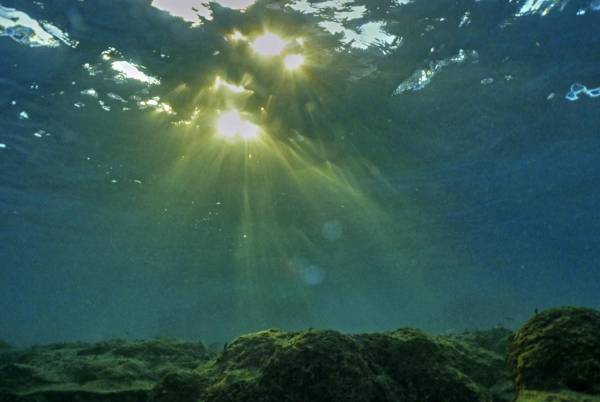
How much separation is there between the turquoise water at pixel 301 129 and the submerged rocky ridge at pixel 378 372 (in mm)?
9618

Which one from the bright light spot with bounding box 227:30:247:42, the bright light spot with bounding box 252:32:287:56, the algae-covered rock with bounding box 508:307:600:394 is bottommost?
the algae-covered rock with bounding box 508:307:600:394

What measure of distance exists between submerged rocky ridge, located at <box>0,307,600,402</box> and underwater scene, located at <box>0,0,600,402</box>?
0.02 m

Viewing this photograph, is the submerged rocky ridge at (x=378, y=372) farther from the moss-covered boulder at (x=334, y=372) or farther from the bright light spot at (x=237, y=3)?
the bright light spot at (x=237, y=3)

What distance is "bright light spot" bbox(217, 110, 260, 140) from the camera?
52.1 feet

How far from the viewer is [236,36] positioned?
39.4 feet

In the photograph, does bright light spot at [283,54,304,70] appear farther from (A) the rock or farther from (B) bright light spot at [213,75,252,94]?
(A) the rock

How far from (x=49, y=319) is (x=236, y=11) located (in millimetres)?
163585

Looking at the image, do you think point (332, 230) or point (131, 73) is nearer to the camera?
point (131, 73)

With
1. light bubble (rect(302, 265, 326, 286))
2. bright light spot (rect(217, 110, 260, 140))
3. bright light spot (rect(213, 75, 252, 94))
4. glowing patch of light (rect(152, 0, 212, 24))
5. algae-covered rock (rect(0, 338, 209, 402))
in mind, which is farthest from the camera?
light bubble (rect(302, 265, 326, 286))

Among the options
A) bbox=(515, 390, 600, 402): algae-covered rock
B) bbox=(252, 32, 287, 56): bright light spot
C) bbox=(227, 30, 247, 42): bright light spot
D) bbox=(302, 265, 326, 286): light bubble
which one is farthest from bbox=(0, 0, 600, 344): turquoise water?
bbox=(515, 390, 600, 402): algae-covered rock

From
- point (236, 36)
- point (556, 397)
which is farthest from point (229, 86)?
point (556, 397)

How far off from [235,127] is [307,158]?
4464 millimetres

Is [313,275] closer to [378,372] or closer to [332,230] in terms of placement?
[332,230]

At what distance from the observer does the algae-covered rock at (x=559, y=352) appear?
3.28 meters
